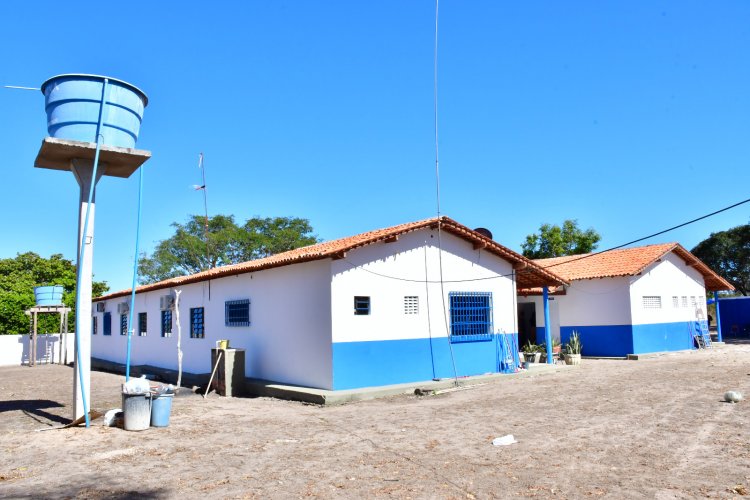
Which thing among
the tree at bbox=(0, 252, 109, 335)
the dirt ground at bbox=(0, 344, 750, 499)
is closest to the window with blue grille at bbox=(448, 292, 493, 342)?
the dirt ground at bbox=(0, 344, 750, 499)

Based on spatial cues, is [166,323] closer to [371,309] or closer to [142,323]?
[142,323]

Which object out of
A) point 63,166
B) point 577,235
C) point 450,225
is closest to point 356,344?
point 450,225

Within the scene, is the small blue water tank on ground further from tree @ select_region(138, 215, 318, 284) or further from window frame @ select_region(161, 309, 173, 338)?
tree @ select_region(138, 215, 318, 284)

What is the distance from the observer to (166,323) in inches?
802

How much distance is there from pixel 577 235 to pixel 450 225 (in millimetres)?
29462

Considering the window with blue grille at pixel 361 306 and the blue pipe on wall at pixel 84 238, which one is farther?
the window with blue grille at pixel 361 306

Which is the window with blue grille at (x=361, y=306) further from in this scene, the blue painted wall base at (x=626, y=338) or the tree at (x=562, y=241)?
the tree at (x=562, y=241)

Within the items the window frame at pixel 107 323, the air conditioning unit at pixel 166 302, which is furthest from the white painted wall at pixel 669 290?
the window frame at pixel 107 323

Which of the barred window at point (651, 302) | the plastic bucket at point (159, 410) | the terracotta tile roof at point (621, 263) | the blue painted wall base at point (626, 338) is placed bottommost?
the plastic bucket at point (159, 410)

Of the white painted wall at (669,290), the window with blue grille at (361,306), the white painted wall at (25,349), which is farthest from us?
the white painted wall at (25,349)

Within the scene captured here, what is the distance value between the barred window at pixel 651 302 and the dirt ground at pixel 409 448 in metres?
10.1

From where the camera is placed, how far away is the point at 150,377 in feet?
61.9

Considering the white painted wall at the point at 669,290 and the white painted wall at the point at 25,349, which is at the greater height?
the white painted wall at the point at 669,290

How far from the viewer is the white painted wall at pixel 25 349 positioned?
27.8 m
